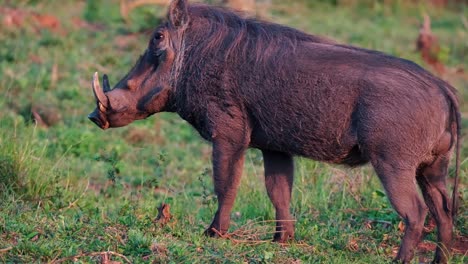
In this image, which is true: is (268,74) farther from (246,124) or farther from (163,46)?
(163,46)

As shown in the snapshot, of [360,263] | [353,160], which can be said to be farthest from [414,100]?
[360,263]

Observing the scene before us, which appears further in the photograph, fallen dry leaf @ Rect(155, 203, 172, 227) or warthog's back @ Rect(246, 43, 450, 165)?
fallen dry leaf @ Rect(155, 203, 172, 227)

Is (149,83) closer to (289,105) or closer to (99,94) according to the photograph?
(99,94)

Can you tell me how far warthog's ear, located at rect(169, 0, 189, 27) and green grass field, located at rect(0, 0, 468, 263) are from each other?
84 centimetres

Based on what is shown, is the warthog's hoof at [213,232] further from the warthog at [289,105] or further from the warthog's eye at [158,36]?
the warthog's eye at [158,36]

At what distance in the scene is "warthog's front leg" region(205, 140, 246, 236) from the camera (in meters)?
5.34

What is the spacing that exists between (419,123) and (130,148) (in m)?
3.69

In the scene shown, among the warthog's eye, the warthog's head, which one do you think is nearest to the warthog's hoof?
the warthog's head

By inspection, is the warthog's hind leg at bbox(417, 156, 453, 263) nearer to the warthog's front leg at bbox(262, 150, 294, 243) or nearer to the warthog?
the warthog

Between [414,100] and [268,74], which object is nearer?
[414,100]

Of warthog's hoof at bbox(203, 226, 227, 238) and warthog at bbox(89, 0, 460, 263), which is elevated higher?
warthog at bbox(89, 0, 460, 263)

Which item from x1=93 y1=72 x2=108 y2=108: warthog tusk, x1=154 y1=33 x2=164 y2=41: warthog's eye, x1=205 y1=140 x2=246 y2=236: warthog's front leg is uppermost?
x1=154 y1=33 x2=164 y2=41: warthog's eye

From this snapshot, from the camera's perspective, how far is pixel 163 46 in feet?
18.3

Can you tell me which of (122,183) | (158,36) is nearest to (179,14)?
(158,36)
